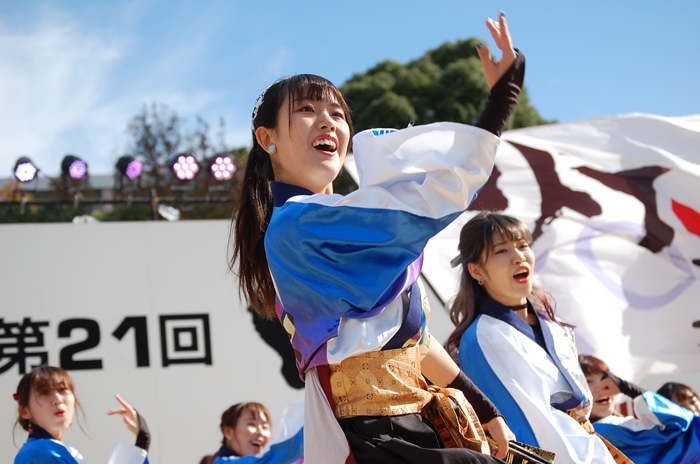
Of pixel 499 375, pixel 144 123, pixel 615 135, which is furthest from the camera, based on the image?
pixel 144 123

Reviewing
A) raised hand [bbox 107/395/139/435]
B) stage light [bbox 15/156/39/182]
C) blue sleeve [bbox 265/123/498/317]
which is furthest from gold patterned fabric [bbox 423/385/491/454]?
stage light [bbox 15/156/39/182]

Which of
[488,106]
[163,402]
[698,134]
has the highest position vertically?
[698,134]

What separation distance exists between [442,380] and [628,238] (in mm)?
3502

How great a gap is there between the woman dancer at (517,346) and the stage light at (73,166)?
12.7 feet

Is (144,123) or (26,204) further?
(144,123)

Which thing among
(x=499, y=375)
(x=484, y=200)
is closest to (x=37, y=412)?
(x=499, y=375)

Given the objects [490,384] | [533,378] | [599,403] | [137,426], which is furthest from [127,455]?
[599,403]

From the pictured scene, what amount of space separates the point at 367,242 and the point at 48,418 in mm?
2398

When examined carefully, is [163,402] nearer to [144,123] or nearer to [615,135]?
[615,135]

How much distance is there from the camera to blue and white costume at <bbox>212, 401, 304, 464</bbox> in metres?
2.96

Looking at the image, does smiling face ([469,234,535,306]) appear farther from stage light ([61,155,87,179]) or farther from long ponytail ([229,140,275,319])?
stage light ([61,155,87,179])

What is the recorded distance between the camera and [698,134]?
4.63 metres

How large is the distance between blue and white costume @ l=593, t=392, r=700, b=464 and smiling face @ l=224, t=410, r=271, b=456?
5.79 ft

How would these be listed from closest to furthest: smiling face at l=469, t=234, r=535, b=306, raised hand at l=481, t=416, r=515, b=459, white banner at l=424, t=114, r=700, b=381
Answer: raised hand at l=481, t=416, r=515, b=459 → smiling face at l=469, t=234, r=535, b=306 → white banner at l=424, t=114, r=700, b=381
